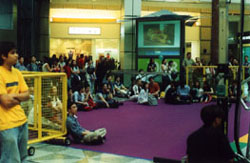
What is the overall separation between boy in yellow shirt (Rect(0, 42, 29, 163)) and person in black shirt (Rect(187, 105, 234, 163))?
1770 mm

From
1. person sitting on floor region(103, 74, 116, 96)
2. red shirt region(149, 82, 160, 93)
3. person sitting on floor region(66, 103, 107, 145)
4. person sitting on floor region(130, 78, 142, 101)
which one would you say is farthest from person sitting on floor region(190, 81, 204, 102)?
person sitting on floor region(66, 103, 107, 145)

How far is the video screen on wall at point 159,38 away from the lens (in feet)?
58.6

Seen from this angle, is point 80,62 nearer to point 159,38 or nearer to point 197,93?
point 159,38

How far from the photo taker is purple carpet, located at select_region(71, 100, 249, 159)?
7.41 m

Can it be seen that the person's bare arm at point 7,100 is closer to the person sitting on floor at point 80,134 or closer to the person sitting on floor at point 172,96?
the person sitting on floor at point 80,134

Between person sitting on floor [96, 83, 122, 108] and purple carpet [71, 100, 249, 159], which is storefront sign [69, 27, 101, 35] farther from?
person sitting on floor [96, 83, 122, 108]

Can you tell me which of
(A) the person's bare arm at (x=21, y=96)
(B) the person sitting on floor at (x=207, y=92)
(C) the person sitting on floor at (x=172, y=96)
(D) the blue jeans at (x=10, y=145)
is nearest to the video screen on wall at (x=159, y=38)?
(B) the person sitting on floor at (x=207, y=92)

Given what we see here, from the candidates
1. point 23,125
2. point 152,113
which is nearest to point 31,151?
point 23,125

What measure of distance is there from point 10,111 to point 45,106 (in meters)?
3.55

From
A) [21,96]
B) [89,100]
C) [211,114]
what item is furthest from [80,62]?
[211,114]

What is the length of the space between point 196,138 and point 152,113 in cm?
883

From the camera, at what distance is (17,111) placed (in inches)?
162

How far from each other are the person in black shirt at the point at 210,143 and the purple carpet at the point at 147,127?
345 centimetres

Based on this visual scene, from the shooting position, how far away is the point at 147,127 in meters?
9.74
